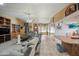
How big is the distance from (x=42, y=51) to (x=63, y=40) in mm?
461

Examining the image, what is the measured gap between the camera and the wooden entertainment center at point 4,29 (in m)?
2.33

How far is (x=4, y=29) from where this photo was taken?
2357 mm

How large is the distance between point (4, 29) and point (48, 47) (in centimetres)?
93

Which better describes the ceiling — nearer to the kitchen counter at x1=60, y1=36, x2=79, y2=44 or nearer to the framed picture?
the framed picture

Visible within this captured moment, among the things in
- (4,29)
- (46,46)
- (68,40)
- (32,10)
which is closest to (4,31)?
(4,29)

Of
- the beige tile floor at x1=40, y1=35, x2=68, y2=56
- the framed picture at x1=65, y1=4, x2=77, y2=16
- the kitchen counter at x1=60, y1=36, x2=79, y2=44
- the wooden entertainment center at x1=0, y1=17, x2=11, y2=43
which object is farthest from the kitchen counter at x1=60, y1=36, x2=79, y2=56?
the wooden entertainment center at x1=0, y1=17, x2=11, y2=43

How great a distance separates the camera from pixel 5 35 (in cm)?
239

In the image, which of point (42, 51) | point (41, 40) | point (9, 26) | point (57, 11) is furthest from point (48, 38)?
point (9, 26)

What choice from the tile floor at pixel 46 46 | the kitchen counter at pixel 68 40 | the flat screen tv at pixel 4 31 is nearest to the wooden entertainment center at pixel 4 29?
the flat screen tv at pixel 4 31

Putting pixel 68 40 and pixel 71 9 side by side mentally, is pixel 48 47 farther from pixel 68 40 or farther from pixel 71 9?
pixel 71 9

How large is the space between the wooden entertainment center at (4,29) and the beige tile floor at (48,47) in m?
0.68

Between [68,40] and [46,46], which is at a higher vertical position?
[68,40]

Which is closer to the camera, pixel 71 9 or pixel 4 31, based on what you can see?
pixel 71 9

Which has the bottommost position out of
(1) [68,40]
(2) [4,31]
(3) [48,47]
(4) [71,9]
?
(3) [48,47]
